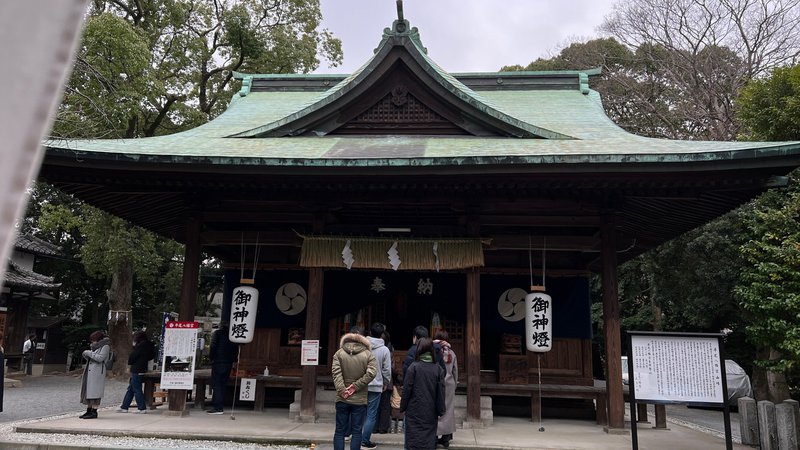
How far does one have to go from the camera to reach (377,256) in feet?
32.0

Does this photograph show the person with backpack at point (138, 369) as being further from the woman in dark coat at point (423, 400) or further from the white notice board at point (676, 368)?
the white notice board at point (676, 368)

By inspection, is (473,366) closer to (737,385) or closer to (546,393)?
(546,393)

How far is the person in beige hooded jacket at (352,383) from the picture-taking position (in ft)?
22.4

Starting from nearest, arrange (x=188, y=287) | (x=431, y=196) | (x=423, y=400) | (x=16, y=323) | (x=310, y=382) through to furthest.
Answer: (x=423, y=400) < (x=310, y=382) < (x=431, y=196) < (x=188, y=287) < (x=16, y=323)

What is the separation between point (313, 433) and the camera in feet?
27.9

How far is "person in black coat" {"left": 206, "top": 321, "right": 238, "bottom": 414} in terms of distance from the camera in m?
10.4

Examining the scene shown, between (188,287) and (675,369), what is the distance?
26.2 ft

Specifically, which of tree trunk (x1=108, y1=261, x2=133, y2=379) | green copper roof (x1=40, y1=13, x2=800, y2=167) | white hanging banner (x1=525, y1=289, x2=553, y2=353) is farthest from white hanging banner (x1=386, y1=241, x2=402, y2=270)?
tree trunk (x1=108, y1=261, x2=133, y2=379)

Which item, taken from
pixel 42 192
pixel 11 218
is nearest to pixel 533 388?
pixel 11 218

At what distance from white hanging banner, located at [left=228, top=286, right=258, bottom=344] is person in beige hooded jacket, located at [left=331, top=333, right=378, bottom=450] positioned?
3.34 meters

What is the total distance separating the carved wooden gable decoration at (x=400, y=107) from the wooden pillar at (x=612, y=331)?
2155mm

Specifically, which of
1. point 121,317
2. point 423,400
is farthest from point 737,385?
point 121,317

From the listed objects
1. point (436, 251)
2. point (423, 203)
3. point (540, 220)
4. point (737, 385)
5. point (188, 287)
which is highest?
point (423, 203)

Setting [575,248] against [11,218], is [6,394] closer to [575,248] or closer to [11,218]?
[575,248]
